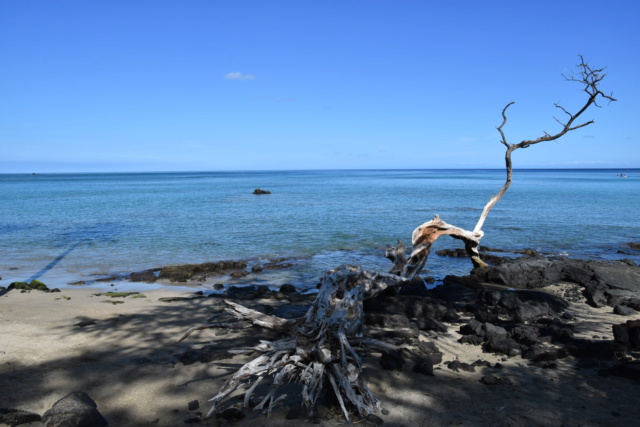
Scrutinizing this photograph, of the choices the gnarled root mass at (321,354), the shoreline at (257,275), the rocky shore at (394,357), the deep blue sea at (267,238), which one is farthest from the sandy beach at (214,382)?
the deep blue sea at (267,238)

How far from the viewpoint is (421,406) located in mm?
5715

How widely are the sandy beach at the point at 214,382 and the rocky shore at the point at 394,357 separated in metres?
0.02

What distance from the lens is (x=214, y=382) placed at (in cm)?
636

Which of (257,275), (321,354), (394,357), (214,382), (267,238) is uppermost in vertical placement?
(321,354)

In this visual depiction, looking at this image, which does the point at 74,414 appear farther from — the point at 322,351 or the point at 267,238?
the point at 267,238

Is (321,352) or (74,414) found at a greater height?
(321,352)

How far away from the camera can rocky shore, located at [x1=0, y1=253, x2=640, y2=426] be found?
555cm

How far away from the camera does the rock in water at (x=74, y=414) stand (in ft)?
16.4

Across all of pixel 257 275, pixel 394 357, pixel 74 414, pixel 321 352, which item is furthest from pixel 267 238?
pixel 74 414

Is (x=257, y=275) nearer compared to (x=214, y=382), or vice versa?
(x=214, y=382)

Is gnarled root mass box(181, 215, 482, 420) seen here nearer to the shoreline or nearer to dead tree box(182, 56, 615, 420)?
dead tree box(182, 56, 615, 420)

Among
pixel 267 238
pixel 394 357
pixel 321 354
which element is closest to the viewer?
pixel 321 354

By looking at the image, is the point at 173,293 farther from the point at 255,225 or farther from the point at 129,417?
the point at 255,225

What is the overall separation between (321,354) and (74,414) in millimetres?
2754
